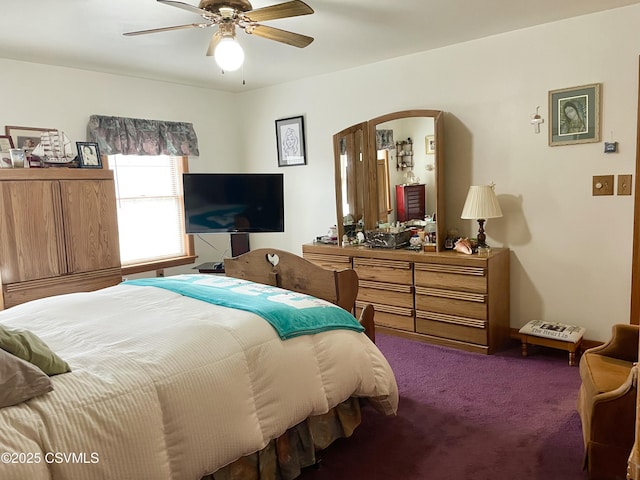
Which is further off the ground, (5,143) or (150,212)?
(5,143)

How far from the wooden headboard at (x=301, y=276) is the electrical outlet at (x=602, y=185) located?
6.21 ft

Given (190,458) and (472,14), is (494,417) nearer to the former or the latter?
(190,458)

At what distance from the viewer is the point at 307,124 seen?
486cm

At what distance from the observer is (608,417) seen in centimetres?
184

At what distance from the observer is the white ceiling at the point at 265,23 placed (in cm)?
281

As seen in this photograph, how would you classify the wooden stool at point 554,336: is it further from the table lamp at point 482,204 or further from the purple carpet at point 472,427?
the table lamp at point 482,204

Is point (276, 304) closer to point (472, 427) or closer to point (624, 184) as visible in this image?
point (472, 427)

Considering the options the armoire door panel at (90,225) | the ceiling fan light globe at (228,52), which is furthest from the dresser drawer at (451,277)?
the armoire door panel at (90,225)

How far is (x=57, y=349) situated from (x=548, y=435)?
2.31 m

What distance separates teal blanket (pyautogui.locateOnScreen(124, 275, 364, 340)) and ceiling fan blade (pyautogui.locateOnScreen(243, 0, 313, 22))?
4.76 ft

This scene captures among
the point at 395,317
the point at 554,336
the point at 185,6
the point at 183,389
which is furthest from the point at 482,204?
the point at 183,389

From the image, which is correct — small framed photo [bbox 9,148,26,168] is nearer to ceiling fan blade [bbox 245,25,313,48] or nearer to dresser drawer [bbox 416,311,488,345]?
ceiling fan blade [bbox 245,25,313,48]

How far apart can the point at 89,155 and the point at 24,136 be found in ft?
1.63

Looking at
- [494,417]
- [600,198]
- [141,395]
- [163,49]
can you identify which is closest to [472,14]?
[600,198]
